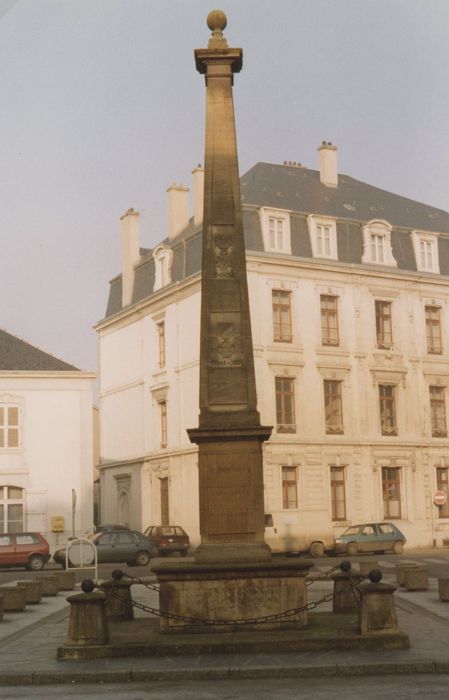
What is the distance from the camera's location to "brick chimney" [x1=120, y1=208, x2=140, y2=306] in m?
51.4

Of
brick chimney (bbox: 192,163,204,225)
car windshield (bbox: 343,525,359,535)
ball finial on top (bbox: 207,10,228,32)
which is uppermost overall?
brick chimney (bbox: 192,163,204,225)

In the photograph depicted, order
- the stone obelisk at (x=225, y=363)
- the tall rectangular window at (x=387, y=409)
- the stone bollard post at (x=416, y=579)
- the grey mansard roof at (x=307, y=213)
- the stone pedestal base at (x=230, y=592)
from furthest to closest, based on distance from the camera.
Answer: the tall rectangular window at (x=387, y=409)
the grey mansard roof at (x=307, y=213)
the stone bollard post at (x=416, y=579)
the stone obelisk at (x=225, y=363)
the stone pedestal base at (x=230, y=592)

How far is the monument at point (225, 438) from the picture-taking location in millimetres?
13344

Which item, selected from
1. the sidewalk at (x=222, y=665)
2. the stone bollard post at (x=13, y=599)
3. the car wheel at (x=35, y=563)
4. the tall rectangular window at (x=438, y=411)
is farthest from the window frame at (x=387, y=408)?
the sidewalk at (x=222, y=665)

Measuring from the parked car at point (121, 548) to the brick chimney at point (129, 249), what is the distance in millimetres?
16875

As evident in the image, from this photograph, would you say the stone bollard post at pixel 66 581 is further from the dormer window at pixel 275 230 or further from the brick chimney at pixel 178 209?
the brick chimney at pixel 178 209

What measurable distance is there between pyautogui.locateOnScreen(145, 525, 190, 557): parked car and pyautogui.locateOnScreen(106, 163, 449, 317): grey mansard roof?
10.9 m

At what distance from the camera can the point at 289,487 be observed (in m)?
42.7

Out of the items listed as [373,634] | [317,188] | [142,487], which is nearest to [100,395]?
[142,487]

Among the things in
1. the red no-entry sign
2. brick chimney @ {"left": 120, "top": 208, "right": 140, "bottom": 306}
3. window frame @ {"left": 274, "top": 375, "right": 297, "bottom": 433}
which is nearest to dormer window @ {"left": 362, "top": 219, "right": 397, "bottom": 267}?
window frame @ {"left": 274, "top": 375, "right": 297, "bottom": 433}

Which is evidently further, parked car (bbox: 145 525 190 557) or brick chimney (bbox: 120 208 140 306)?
brick chimney (bbox: 120 208 140 306)

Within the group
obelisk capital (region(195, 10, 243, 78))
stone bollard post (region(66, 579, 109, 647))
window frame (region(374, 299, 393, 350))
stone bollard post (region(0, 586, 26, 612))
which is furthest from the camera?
window frame (region(374, 299, 393, 350))

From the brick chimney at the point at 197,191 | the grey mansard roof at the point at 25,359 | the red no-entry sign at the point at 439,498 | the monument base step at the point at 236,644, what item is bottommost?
the monument base step at the point at 236,644

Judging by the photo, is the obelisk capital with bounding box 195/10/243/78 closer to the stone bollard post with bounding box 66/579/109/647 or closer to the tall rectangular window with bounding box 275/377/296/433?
the stone bollard post with bounding box 66/579/109/647
